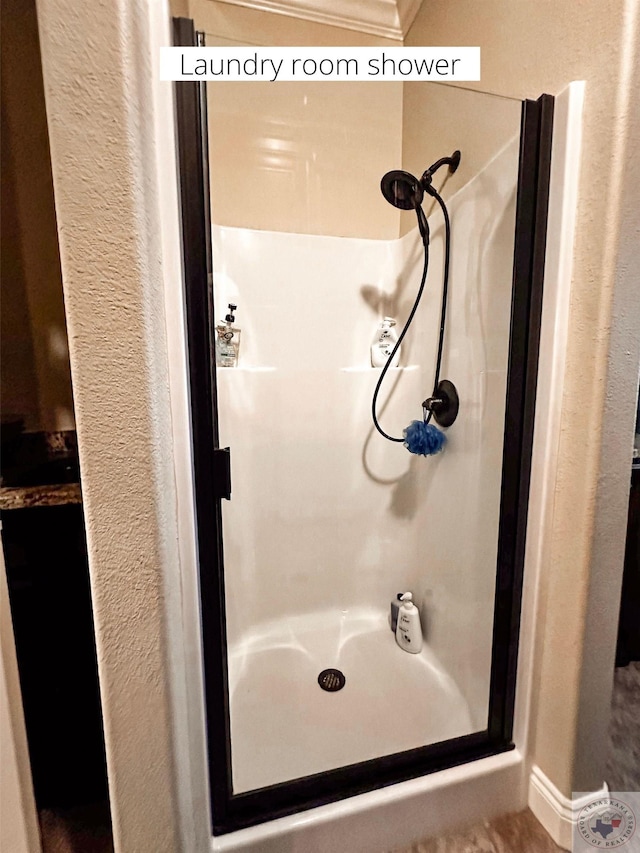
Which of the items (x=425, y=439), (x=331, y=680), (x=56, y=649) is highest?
(x=425, y=439)

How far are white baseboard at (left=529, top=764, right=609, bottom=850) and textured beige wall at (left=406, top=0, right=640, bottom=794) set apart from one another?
0.03 metres

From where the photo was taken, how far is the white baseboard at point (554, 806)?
876mm

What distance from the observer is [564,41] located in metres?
0.81

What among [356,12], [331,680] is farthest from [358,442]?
[356,12]

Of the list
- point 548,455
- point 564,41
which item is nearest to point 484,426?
point 548,455

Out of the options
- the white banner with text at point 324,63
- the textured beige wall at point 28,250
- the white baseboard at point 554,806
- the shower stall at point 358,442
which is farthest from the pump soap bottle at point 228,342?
the white baseboard at point 554,806

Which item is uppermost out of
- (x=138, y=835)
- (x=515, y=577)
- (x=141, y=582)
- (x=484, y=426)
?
(x=484, y=426)

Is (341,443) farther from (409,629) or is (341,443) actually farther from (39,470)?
(39,470)

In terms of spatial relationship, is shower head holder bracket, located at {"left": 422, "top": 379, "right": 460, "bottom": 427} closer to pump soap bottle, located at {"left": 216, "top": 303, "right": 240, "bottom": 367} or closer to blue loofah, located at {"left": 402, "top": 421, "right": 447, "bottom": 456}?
blue loofah, located at {"left": 402, "top": 421, "right": 447, "bottom": 456}

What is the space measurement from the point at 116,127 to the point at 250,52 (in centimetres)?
57

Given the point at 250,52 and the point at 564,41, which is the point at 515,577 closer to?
the point at 564,41

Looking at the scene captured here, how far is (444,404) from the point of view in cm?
126

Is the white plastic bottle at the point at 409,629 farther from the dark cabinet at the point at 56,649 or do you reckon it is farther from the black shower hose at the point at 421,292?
the dark cabinet at the point at 56,649

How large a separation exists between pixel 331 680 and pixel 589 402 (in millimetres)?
1109
